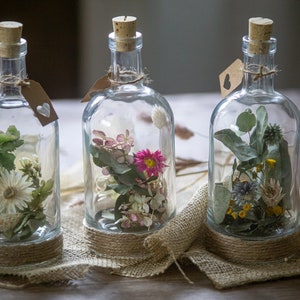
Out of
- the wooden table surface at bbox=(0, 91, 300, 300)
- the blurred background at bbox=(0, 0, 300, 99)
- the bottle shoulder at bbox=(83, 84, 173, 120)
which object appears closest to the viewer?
the wooden table surface at bbox=(0, 91, 300, 300)

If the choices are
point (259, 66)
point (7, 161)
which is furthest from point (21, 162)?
point (259, 66)

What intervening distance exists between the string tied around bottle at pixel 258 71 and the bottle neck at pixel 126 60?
0.14 m

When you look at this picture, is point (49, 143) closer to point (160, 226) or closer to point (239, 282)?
point (160, 226)

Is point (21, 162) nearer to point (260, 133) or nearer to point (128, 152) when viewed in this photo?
point (128, 152)

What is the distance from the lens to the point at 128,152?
4.00 feet

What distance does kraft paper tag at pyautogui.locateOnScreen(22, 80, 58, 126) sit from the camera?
1155mm

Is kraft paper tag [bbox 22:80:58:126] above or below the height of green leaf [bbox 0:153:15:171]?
above

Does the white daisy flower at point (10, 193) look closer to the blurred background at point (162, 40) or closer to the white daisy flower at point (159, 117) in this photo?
the white daisy flower at point (159, 117)

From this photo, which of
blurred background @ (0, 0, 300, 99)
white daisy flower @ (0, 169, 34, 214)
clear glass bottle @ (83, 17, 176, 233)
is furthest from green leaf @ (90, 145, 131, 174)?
blurred background @ (0, 0, 300, 99)

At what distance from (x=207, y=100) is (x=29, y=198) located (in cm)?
66

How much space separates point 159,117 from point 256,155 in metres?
0.15

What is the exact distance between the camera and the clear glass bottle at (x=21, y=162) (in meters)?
1.16

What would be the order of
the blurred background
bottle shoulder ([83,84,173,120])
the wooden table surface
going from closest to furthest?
the wooden table surface, bottle shoulder ([83,84,173,120]), the blurred background

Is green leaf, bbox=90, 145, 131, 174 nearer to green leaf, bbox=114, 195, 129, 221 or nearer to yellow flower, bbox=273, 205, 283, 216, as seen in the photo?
green leaf, bbox=114, 195, 129, 221
